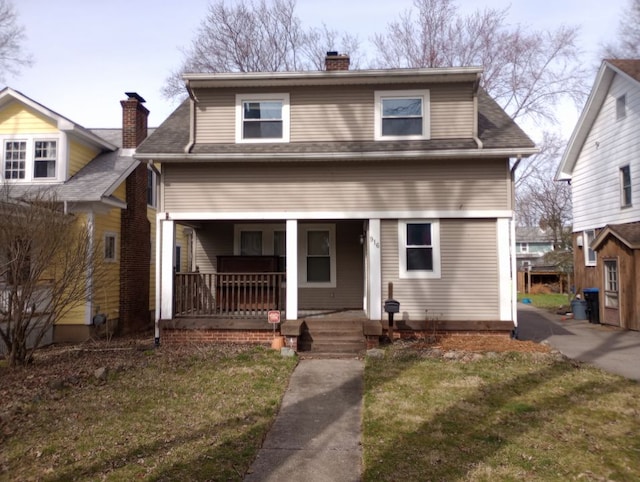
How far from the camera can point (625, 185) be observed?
46.2ft

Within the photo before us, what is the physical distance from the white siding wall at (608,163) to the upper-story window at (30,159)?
55.4 ft

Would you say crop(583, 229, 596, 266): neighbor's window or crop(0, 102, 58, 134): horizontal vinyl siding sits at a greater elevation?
crop(0, 102, 58, 134): horizontal vinyl siding

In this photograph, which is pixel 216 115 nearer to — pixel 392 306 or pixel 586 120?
pixel 392 306

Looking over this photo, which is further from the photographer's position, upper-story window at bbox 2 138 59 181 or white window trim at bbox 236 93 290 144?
upper-story window at bbox 2 138 59 181

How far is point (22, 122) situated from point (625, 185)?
18181 millimetres

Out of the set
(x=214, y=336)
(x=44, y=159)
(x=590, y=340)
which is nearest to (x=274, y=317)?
(x=214, y=336)

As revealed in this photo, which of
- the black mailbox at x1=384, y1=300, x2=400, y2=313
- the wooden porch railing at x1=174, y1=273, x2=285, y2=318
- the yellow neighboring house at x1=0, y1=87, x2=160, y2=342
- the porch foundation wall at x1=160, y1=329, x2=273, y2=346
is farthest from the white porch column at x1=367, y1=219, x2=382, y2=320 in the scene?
the yellow neighboring house at x1=0, y1=87, x2=160, y2=342

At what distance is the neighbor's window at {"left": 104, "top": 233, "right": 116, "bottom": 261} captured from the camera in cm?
1277

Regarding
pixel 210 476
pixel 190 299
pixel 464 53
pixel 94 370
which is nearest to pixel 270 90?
pixel 190 299

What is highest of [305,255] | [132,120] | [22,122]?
[132,120]

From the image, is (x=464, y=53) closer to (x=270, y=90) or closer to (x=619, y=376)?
(x=270, y=90)

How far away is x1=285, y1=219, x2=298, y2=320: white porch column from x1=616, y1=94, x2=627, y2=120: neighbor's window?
38.0ft

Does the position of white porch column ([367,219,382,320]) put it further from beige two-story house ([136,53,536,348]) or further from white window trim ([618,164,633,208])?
white window trim ([618,164,633,208])

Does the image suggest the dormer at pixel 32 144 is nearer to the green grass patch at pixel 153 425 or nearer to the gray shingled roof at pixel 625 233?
the green grass patch at pixel 153 425
